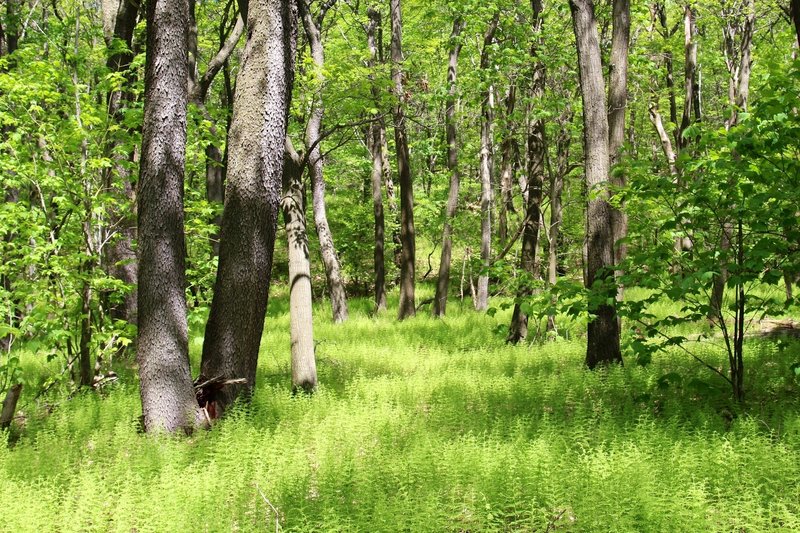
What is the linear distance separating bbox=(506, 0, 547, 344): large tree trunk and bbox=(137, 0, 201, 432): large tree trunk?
6835 millimetres

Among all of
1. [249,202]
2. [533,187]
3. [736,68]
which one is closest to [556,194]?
[533,187]

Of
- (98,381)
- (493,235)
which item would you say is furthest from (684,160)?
(493,235)

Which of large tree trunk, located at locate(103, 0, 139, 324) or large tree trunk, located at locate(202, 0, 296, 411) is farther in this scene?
large tree trunk, located at locate(103, 0, 139, 324)

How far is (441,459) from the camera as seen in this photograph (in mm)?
4418

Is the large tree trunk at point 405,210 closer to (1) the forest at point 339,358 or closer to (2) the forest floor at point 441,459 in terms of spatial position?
A: (1) the forest at point 339,358

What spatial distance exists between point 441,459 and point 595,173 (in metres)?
4.82

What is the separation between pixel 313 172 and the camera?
15102 mm

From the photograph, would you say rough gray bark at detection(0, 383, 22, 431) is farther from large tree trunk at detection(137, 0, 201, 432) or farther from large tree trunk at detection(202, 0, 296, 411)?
large tree trunk at detection(202, 0, 296, 411)

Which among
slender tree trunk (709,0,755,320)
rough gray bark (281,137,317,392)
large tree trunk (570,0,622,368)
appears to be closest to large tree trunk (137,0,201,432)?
rough gray bark (281,137,317,392)

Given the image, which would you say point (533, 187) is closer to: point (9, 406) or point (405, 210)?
point (405, 210)

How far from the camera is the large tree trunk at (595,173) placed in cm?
762

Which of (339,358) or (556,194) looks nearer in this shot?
(339,358)

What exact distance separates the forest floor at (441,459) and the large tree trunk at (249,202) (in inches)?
28.2

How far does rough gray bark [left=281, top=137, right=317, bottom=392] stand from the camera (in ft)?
24.9
